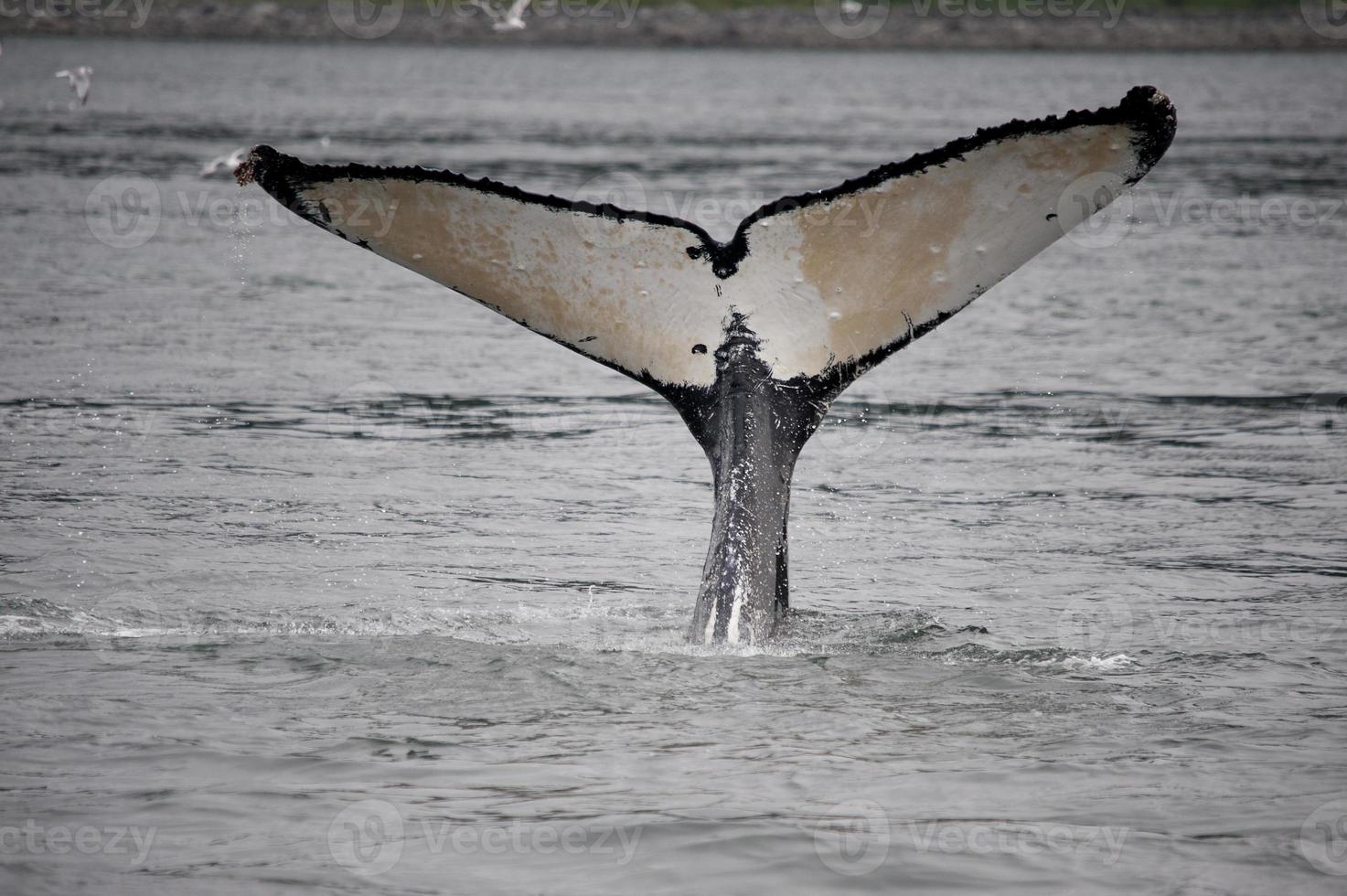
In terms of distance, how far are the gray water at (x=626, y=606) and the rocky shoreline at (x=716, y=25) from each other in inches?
3897

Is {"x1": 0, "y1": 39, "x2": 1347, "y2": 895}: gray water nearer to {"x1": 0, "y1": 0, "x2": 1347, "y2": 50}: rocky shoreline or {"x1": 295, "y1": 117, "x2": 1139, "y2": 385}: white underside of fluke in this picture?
{"x1": 295, "y1": 117, "x2": 1139, "y2": 385}: white underside of fluke

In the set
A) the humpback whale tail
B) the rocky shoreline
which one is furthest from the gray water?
the rocky shoreline

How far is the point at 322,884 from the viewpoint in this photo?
4.73 metres

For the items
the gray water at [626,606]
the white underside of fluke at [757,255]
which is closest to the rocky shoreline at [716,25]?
the gray water at [626,606]

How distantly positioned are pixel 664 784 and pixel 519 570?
281cm

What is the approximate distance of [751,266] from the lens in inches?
237

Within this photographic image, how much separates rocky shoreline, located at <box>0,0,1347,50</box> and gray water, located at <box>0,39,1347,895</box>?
99.0m

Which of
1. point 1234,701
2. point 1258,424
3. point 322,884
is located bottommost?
point 322,884

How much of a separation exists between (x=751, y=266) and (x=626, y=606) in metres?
1.97

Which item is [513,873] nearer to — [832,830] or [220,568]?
[832,830]

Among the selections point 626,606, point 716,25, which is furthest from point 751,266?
point 716,25

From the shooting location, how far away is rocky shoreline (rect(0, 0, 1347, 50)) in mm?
112375

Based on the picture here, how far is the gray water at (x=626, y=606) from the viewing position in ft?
16.6

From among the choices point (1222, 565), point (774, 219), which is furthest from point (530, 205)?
point (1222, 565)
